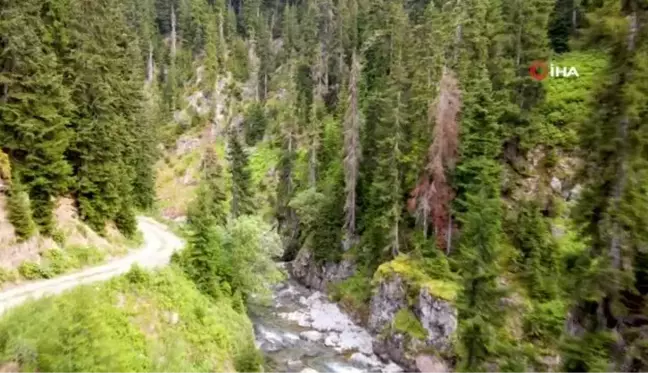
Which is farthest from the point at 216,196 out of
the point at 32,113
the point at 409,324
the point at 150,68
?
the point at 150,68

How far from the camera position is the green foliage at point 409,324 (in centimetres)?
3350

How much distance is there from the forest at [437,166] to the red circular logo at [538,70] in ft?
2.55

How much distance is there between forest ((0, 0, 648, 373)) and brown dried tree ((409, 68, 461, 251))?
16 cm

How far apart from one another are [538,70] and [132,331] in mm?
39200

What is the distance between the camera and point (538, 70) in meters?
43.5

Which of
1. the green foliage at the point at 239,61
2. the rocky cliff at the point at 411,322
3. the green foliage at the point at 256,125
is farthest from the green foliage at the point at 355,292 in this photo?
the green foliage at the point at 239,61

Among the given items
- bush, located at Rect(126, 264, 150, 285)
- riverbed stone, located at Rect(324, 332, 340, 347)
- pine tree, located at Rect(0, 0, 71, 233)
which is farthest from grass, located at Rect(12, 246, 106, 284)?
riverbed stone, located at Rect(324, 332, 340, 347)

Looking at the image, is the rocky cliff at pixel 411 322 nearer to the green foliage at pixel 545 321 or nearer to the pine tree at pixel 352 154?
the green foliage at pixel 545 321

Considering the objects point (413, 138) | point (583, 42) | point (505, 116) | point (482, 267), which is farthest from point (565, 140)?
point (583, 42)

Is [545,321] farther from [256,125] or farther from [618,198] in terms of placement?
[256,125]

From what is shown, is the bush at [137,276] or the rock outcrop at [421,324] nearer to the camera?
the bush at [137,276]

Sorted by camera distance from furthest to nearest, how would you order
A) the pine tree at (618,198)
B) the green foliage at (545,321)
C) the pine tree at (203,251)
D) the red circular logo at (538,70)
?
the red circular logo at (538,70) < the pine tree at (203,251) < the green foliage at (545,321) < the pine tree at (618,198)

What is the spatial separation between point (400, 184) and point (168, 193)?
49.1m

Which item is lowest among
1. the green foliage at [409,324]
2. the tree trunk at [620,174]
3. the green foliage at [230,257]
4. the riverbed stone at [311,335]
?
the riverbed stone at [311,335]
